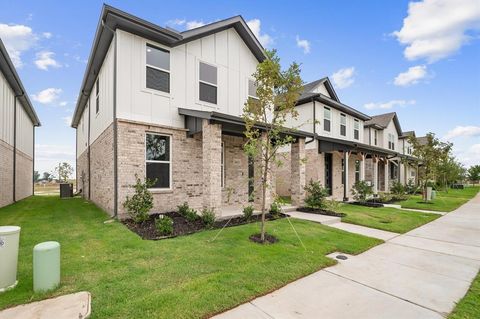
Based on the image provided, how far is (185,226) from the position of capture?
7438mm

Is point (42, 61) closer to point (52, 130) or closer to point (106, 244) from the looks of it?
point (52, 130)

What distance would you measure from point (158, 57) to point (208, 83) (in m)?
2.23

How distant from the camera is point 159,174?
29.4 ft

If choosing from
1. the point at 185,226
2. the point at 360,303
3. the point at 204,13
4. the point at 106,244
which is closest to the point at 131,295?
the point at 106,244

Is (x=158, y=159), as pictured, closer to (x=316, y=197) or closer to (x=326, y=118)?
(x=316, y=197)

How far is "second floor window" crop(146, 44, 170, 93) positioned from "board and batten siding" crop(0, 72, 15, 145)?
8406mm

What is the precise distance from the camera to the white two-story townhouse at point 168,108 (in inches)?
321

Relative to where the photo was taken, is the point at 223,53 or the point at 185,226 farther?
the point at 223,53

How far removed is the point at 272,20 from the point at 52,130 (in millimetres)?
23537

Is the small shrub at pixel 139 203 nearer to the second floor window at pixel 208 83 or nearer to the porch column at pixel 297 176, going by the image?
the second floor window at pixel 208 83

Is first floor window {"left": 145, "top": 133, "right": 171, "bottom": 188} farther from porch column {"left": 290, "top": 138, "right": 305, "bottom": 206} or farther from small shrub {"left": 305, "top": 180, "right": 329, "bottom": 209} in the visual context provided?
small shrub {"left": 305, "top": 180, "right": 329, "bottom": 209}

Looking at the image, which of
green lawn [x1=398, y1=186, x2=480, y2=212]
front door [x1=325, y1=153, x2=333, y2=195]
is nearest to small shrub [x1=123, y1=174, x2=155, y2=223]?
front door [x1=325, y1=153, x2=333, y2=195]

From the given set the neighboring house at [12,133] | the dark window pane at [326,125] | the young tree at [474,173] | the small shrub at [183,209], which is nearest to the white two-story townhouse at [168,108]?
the small shrub at [183,209]

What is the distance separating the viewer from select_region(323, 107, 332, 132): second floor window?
16.6 m
